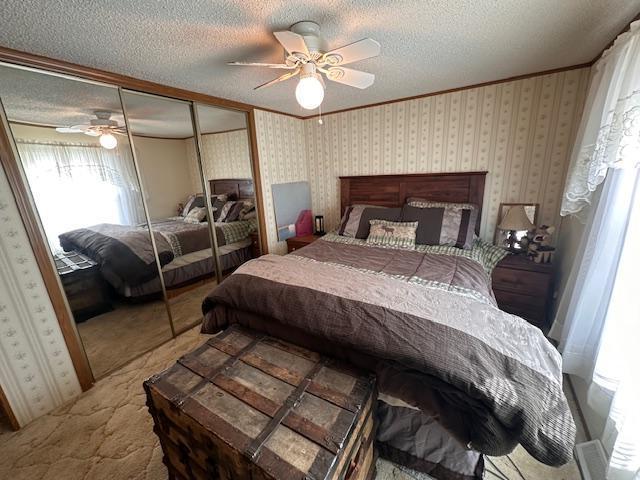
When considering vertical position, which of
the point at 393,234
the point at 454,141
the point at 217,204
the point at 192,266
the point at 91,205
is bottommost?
the point at 192,266

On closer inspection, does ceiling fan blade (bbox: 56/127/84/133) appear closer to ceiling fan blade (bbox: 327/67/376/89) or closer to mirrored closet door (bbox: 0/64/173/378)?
mirrored closet door (bbox: 0/64/173/378)

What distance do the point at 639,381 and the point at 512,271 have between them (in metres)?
1.20

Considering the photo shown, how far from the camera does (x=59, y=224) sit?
5.43 ft

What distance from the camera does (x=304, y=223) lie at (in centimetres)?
356

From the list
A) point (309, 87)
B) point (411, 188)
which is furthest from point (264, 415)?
point (411, 188)

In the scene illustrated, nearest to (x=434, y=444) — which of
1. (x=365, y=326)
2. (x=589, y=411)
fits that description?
(x=365, y=326)

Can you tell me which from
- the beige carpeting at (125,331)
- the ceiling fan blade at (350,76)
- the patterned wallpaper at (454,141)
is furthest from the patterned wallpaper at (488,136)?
the beige carpeting at (125,331)

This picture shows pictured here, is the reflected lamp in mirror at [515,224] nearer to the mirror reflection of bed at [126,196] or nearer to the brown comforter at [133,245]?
the mirror reflection of bed at [126,196]

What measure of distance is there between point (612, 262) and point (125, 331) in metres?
3.42

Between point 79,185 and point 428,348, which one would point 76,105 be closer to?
point 79,185

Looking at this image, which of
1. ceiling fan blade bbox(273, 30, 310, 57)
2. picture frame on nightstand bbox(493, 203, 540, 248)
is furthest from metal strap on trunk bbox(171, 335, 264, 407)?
picture frame on nightstand bbox(493, 203, 540, 248)

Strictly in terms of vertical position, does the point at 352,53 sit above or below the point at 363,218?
above

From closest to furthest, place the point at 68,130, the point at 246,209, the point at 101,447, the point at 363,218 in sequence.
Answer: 1. the point at 101,447
2. the point at 68,130
3. the point at 363,218
4. the point at 246,209

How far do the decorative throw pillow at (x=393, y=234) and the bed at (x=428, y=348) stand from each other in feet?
1.80
